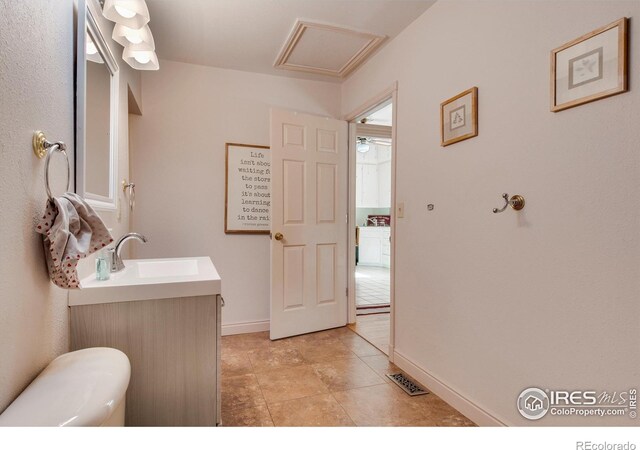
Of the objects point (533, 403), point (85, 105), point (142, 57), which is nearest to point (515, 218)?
point (533, 403)

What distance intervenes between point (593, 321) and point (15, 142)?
181 cm

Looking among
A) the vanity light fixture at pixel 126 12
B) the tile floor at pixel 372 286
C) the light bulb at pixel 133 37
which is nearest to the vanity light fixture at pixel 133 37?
the light bulb at pixel 133 37

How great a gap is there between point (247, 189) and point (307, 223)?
62cm

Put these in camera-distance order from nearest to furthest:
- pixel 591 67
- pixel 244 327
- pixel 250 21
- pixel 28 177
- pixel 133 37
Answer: pixel 28 177 → pixel 591 67 → pixel 133 37 → pixel 250 21 → pixel 244 327

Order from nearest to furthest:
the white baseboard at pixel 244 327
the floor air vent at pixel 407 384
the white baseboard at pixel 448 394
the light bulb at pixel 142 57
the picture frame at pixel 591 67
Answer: the picture frame at pixel 591 67
the white baseboard at pixel 448 394
the light bulb at pixel 142 57
the floor air vent at pixel 407 384
the white baseboard at pixel 244 327

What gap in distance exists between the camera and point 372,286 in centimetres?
495

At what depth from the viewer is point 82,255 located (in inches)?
36.0

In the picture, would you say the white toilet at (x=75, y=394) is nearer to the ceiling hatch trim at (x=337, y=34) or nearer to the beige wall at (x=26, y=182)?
the beige wall at (x=26, y=182)

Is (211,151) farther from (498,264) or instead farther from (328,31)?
(498,264)

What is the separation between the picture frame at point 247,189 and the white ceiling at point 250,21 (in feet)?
2.55

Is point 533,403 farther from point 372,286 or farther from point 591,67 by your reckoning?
point 372,286

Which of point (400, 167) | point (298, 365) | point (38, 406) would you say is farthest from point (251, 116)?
point (38, 406)

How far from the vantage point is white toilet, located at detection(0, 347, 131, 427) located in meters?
0.67

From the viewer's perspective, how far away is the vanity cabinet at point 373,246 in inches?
261
